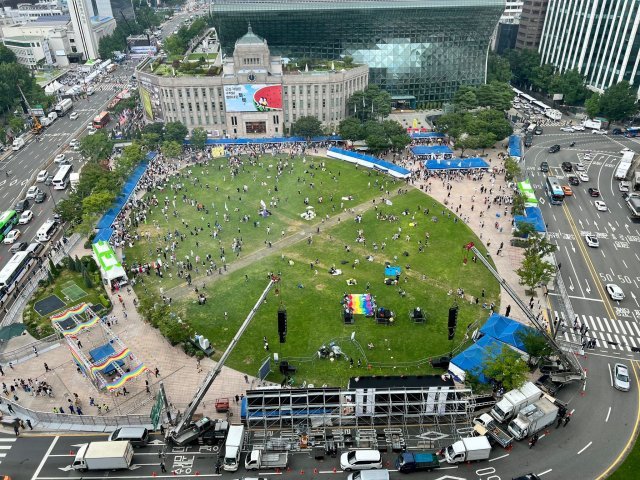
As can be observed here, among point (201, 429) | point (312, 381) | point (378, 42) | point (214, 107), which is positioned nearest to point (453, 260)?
point (312, 381)

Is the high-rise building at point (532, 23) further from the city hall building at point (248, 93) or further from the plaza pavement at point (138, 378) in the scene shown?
the plaza pavement at point (138, 378)

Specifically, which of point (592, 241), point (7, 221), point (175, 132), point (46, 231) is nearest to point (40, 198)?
point (7, 221)

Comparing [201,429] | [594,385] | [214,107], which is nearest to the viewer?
[201,429]

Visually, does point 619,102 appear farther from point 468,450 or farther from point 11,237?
point 11,237

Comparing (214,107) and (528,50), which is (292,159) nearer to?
(214,107)

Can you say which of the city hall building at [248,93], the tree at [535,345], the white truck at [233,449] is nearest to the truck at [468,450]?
the tree at [535,345]

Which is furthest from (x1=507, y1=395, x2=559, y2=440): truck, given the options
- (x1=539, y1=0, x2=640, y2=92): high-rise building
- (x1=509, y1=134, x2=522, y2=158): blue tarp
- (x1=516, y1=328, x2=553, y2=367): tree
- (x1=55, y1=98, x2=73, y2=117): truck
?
(x1=55, y1=98, x2=73, y2=117): truck
